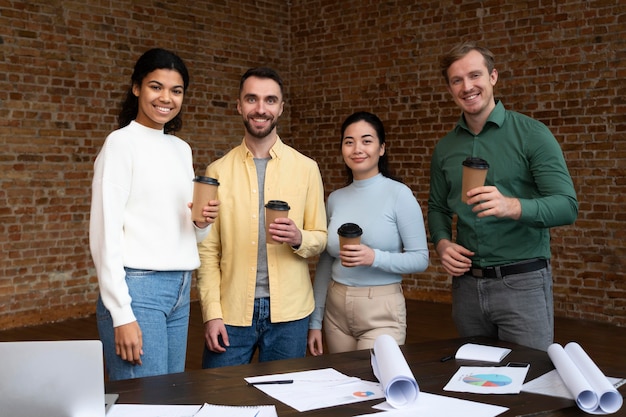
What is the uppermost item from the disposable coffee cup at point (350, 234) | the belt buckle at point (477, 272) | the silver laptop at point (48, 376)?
the disposable coffee cup at point (350, 234)

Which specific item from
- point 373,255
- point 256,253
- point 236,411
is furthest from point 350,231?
point 236,411

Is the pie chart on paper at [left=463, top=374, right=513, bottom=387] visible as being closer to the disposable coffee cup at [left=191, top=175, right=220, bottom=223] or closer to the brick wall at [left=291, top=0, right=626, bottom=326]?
the disposable coffee cup at [left=191, top=175, right=220, bottom=223]

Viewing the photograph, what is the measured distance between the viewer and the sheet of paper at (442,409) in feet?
5.83

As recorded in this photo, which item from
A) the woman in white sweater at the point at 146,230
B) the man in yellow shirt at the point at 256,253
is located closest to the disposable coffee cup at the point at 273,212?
the man in yellow shirt at the point at 256,253

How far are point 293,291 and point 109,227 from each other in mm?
836

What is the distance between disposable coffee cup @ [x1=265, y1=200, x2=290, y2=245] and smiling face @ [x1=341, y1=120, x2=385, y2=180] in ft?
1.47

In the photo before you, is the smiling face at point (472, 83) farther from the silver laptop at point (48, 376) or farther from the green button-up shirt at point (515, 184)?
the silver laptop at point (48, 376)

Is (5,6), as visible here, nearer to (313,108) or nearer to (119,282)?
(313,108)

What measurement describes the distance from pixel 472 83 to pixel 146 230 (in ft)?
4.33

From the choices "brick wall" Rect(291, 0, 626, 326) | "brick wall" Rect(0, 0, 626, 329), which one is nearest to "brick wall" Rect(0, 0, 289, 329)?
"brick wall" Rect(0, 0, 626, 329)

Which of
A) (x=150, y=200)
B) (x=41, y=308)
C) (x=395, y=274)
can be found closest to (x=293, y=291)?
(x=395, y=274)

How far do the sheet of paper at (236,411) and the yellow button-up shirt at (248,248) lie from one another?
38.6 inches

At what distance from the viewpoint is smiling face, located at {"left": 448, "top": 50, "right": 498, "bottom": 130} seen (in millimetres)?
2764

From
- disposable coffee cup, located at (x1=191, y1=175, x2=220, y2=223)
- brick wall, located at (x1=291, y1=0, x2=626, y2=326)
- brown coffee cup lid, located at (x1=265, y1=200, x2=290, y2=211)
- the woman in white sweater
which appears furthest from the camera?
brick wall, located at (x1=291, y1=0, x2=626, y2=326)
